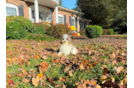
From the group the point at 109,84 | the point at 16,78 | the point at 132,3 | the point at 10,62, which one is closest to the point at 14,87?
the point at 16,78

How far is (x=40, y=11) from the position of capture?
12.6 m

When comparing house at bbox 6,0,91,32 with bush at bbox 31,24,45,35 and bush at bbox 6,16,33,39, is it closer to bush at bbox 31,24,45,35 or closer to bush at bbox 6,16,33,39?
bush at bbox 31,24,45,35

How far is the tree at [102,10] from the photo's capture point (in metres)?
17.7

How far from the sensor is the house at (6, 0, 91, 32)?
875cm

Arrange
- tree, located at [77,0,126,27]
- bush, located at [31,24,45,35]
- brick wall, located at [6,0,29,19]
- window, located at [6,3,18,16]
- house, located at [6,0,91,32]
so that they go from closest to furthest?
bush, located at [31,24,45,35]
window, located at [6,3,18,16]
brick wall, located at [6,0,29,19]
house, located at [6,0,91,32]
tree, located at [77,0,126,27]

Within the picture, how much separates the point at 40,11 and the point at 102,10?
12241 millimetres

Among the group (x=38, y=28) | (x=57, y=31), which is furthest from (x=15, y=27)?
(x=57, y=31)

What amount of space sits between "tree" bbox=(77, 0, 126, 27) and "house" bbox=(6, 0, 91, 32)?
10.0 feet

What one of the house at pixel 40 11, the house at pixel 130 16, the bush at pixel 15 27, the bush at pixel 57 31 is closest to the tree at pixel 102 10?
the house at pixel 40 11

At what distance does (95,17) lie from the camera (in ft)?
65.4

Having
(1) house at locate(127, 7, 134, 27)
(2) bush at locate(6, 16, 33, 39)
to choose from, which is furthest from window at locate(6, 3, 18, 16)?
(1) house at locate(127, 7, 134, 27)

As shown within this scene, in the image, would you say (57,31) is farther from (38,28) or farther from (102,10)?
(102,10)

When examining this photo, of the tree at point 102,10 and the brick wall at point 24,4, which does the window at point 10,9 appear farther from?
the tree at point 102,10
